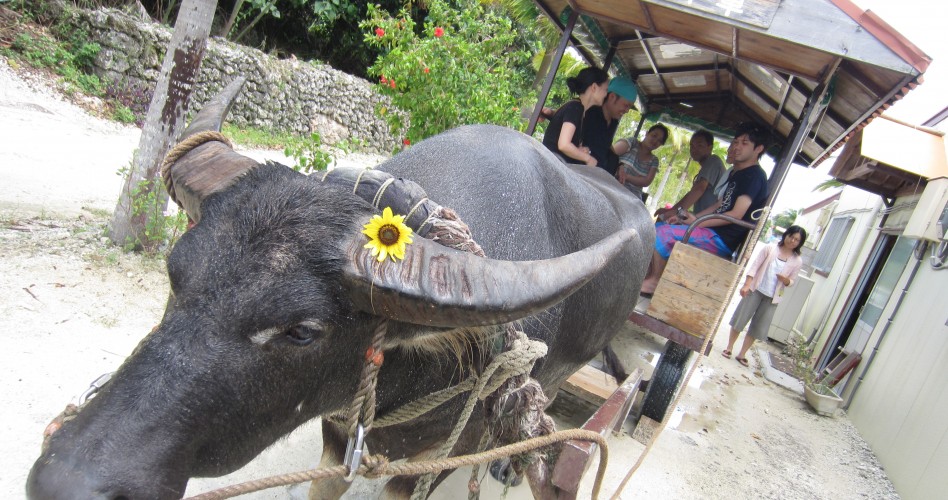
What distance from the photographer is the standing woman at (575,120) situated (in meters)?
4.17

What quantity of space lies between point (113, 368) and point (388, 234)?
2.72 m

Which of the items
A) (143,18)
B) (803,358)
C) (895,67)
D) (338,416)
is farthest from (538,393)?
(143,18)

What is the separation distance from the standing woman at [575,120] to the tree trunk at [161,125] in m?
2.85

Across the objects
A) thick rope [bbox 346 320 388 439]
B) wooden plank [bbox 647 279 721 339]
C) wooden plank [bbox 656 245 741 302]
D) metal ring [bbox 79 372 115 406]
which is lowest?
metal ring [bbox 79 372 115 406]

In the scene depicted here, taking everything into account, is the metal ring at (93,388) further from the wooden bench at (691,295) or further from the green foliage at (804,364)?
the green foliage at (804,364)

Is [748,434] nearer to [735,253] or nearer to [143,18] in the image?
[735,253]

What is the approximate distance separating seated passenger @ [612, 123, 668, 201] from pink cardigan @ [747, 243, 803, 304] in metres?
2.99

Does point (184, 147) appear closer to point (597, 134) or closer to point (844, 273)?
point (597, 134)

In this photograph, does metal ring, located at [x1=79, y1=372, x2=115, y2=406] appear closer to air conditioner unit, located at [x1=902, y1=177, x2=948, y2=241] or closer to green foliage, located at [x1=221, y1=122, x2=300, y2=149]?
air conditioner unit, located at [x1=902, y1=177, x2=948, y2=241]

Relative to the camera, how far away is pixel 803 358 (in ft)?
29.5

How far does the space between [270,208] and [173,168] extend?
0.53 metres

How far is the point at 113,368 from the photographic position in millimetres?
3178

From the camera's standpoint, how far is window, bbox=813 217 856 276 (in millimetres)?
12143

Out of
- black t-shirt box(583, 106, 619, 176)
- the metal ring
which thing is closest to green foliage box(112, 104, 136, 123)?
black t-shirt box(583, 106, 619, 176)
